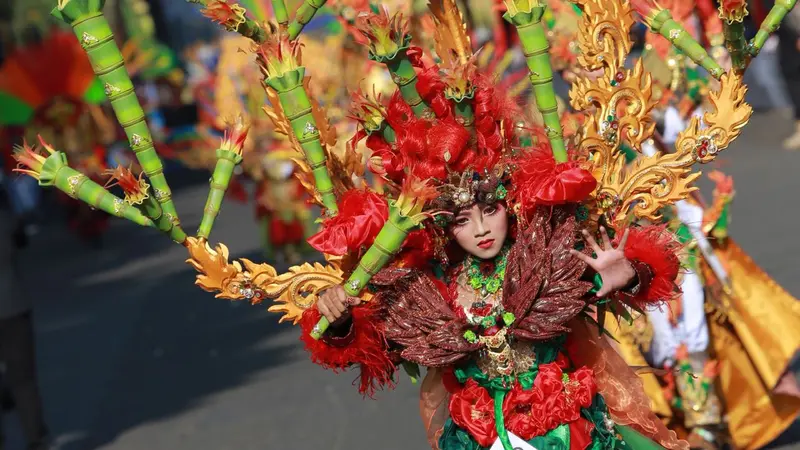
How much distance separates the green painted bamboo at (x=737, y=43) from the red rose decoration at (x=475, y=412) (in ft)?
3.95

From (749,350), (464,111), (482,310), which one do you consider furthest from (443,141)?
(749,350)

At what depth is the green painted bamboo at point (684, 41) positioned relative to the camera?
4008 mm

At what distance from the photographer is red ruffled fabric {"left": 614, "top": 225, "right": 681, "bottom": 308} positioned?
13.8 feet

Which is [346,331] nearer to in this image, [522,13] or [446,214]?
[446,214]

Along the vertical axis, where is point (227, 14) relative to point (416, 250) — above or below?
above

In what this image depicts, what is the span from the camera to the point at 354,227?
4.05m

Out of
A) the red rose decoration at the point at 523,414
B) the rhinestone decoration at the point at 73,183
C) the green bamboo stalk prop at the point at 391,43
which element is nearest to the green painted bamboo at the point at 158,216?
the rhinestone decoration at the point at 73,183

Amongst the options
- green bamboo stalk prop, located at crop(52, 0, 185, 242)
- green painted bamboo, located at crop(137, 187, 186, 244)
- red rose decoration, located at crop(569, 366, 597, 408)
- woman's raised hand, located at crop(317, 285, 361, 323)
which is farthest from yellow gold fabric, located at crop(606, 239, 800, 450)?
green bamboo stalk prop, located at crop(52, 0, 185, 242)

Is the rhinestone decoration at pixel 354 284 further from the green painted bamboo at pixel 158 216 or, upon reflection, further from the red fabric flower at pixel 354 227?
the green painted bamboo at pixel 158 216

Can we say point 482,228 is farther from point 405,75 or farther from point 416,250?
point 405,75

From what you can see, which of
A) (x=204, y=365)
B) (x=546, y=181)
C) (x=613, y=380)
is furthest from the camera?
(x=204, y=365)

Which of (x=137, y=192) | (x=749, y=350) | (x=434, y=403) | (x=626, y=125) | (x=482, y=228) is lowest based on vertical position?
(x=749, y=350)

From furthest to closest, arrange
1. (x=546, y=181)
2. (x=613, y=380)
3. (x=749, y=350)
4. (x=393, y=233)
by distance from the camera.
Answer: (x=749, y=350) → (x=613, y=380) → (x=546, y=181) → (x=393, y=233)

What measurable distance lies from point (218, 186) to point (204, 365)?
6.70 meters
